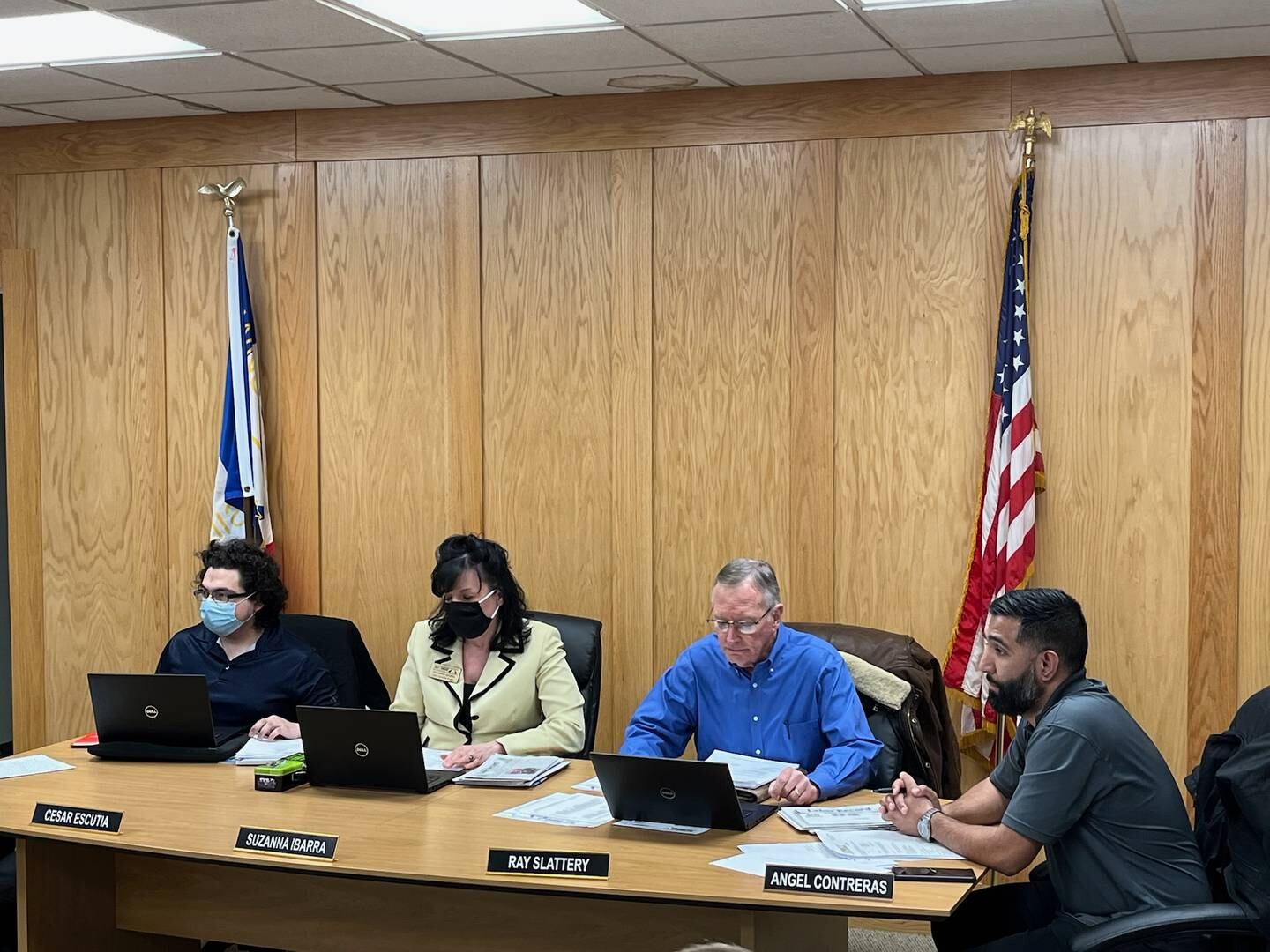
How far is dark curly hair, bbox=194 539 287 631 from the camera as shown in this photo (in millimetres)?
4590

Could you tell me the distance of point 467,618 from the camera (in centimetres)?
439

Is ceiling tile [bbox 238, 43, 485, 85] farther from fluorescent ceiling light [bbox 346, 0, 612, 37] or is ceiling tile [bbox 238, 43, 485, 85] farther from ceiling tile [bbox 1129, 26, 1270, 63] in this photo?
ceiling tile [bbox 1129, 26, 1270, 63]

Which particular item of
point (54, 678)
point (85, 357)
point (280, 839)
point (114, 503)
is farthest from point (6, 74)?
point (280, 839)

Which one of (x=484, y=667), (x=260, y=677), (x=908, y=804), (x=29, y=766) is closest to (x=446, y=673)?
(x=484, y=667)

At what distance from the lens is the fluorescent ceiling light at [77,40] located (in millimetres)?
4215

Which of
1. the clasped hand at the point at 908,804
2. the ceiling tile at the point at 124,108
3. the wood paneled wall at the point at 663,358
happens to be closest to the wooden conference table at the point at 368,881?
the clasped hand at the point at 908,804

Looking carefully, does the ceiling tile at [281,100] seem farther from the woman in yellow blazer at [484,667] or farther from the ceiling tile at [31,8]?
the woman in yellow blazer at [484,667]

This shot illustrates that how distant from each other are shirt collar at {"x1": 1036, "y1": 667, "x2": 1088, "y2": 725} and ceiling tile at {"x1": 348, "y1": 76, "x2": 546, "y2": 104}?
9.28 feet

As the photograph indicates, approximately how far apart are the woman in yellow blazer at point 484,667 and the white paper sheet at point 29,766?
0.97 metres

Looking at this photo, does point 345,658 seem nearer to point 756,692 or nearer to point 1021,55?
point 756,692

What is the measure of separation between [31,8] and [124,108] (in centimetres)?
159

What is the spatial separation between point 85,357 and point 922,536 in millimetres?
3405

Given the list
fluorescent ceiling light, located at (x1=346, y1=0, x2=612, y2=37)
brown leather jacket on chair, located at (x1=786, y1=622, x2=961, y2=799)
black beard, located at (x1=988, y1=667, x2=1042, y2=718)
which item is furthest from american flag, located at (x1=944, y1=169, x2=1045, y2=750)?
fluorescent ceiling light, located at (x1=346, y1=0, x2=612, y2=37)

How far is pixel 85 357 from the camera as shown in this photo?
5.95 m
